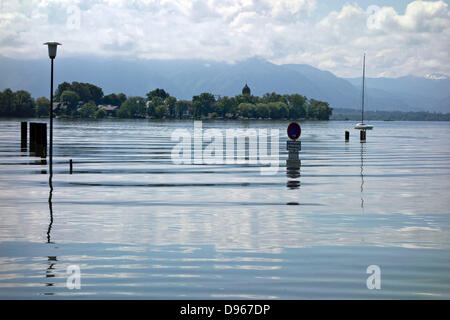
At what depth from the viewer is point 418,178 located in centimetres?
3144

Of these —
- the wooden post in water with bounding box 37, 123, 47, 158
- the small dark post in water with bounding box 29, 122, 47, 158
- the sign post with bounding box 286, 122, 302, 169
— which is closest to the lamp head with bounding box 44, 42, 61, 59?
the sign post with bounding box 286, 122, 302, 169

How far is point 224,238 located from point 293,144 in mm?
22612

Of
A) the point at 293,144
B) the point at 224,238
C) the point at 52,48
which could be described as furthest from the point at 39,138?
the point at 224,238

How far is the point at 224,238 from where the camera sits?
1478 cm

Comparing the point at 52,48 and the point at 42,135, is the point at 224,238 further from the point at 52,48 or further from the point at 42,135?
the point at 42,135

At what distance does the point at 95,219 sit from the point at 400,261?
27.5 ft

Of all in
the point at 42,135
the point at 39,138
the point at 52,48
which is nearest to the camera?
the point at 52,48

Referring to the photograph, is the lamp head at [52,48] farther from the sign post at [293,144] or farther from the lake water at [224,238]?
the sign post at [293,144]

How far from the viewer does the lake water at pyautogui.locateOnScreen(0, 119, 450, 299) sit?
10539 millimetres

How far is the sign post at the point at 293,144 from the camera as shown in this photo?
34375mm

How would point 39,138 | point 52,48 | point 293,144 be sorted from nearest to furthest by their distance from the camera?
point 52,48 < point 293,144 < point 39,138
